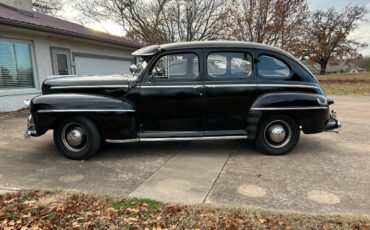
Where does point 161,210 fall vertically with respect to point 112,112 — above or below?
below

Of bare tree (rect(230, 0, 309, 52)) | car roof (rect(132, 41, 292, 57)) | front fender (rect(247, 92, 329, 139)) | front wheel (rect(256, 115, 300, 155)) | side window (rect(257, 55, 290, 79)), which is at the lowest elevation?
front wheel (rect(256, 115, 300, 155))

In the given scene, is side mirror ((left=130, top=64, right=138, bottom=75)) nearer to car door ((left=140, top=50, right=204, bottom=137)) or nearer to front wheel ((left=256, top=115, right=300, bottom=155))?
car door ((left=140, top=50, right=204, bottom=137))

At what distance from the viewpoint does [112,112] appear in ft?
16.5

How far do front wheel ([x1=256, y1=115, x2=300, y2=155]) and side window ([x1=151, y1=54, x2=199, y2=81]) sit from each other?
1.52m

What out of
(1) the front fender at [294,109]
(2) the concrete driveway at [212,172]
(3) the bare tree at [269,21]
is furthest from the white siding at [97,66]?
(3) the bare tree at [269,21]

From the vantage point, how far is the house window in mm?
9812

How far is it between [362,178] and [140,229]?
3.21 meters

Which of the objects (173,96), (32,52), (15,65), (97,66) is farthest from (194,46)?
(97,66)

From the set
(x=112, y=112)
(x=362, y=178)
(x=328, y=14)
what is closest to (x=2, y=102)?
(x=112, y=112)

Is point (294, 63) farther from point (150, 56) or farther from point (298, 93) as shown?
point (150, 56)

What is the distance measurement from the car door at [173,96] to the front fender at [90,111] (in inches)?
11.5

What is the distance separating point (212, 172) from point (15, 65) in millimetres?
8661

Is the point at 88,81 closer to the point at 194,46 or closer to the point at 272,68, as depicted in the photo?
the point at 194,46

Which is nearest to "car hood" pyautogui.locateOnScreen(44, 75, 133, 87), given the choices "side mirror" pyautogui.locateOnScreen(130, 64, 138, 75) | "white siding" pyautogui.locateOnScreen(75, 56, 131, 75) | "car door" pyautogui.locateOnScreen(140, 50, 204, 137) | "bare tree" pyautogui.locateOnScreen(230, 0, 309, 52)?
"side mirror" pyautogui.locateOnScreen(130, 64, 138, 75)
